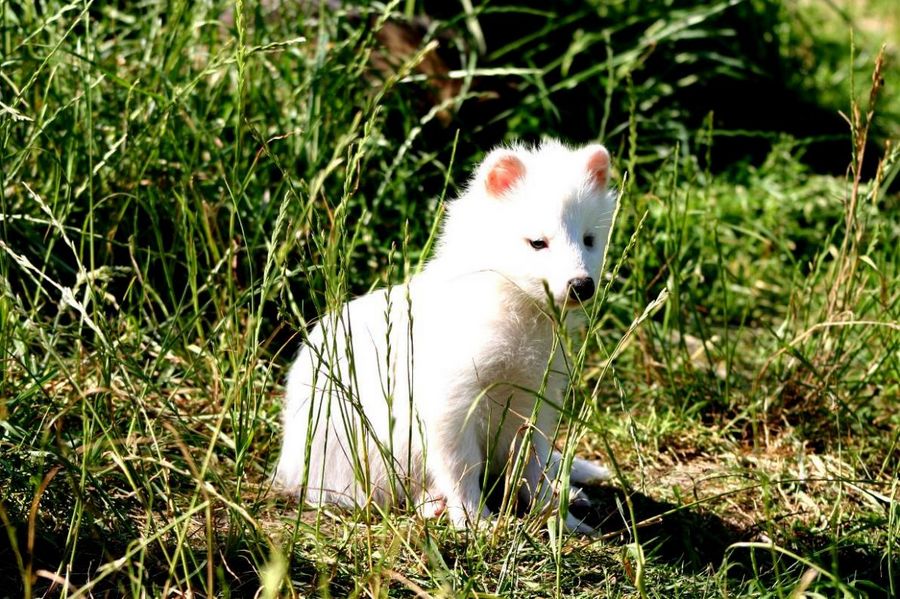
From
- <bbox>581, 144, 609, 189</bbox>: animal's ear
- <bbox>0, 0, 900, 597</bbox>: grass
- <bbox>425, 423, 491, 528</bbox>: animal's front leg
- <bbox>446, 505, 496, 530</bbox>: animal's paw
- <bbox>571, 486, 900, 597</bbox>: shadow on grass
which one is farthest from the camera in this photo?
<bbox>581, 144, 609, 189</bbox>: animal's ear

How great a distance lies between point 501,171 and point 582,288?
0.53 m

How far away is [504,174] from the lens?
11.9 feet

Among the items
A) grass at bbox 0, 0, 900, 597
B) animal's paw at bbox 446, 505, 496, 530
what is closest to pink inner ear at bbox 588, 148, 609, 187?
grass at bbox 0, 0, 900, 597

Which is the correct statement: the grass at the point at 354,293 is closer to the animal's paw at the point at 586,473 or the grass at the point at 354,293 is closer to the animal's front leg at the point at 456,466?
the animal's paw at the point at 586,473

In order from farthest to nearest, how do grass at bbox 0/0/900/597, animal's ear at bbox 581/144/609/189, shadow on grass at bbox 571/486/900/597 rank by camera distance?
animal's ear at bbox 581/144/609/189 → shadow on grass at bbox 571/486/900/597 → grass at bbox 0/0/900/597

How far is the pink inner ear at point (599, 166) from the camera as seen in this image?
3664 millimetres

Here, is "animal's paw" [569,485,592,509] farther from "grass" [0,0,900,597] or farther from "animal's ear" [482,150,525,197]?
"animal's ear" [482,150,525,197]

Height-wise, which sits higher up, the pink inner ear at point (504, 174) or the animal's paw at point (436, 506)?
the pink inner ear at point (504, 174)

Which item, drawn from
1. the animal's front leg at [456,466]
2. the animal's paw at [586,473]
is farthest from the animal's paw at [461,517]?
the animal's paw at [586,473]

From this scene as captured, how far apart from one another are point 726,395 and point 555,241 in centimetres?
134

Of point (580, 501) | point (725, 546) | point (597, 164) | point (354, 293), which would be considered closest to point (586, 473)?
point (580, 501)

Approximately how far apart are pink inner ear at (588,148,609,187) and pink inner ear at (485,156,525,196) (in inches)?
9.3

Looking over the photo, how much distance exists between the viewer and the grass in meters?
2.94

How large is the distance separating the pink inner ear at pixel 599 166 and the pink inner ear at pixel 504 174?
24 centimetres
